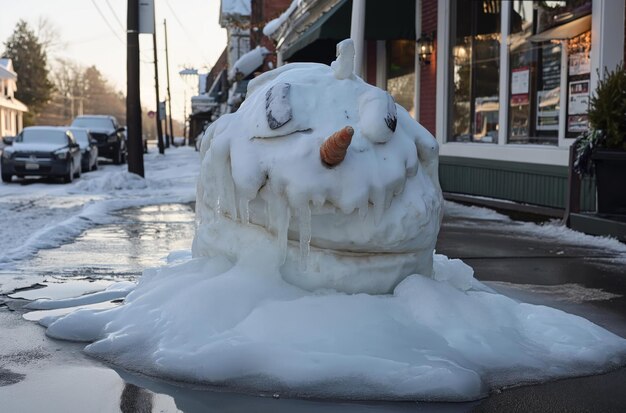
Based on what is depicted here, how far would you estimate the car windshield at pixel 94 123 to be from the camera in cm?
3019

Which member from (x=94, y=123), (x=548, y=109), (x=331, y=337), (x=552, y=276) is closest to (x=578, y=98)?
(x=548, y=109)

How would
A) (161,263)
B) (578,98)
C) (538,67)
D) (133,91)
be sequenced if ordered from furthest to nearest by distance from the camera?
(133,91), (538,67), (578,98), (161,263)

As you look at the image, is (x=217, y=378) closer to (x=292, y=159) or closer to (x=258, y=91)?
(x=292, y=159)

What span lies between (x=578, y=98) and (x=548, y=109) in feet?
2.72

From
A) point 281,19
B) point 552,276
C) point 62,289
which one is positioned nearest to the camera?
point 62,289

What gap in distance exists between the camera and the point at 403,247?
12.9 feet

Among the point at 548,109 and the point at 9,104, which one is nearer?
the point at 548,109

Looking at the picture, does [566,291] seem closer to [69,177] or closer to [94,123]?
[69,177]

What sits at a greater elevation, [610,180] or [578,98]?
[578,98]

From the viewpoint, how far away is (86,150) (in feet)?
77.2

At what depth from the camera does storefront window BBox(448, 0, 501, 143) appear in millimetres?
11867

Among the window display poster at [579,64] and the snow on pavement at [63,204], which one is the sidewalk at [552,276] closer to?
the window display poster at [579,64]

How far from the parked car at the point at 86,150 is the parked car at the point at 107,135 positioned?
415cm

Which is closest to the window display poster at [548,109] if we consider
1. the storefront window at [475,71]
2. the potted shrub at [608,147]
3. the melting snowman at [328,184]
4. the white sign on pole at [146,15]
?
the storefront window at [475,71]
